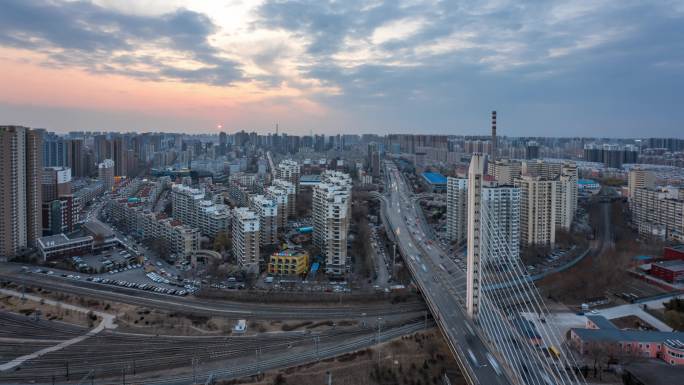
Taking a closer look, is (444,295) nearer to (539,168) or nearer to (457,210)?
(457,210)

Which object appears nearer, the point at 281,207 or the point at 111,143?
the point at 281,207

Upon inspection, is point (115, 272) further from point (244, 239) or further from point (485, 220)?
point (485, 220)

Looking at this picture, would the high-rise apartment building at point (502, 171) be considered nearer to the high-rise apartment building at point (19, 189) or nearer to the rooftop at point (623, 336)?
the rooftop at point (623, 336)

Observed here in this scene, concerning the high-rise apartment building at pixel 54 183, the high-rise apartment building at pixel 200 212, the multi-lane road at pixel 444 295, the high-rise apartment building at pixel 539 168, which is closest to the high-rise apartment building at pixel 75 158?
the high-rise apartment building at pixel 54 183

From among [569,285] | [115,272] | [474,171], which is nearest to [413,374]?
[474,171]

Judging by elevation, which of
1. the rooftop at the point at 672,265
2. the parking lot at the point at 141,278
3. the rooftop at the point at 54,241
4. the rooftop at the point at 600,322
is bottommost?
the parking lot at the point at 141,278

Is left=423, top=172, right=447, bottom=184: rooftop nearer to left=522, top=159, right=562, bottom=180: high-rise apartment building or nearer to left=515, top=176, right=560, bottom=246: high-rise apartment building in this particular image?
left=522, top=159, right=562, bottom=180: high-rise apartment building

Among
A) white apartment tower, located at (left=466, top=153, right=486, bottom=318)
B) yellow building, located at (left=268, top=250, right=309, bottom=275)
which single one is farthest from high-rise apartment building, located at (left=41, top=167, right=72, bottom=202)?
white apartment tower, located at (left=466, top=153, right=486, bottom=318)
